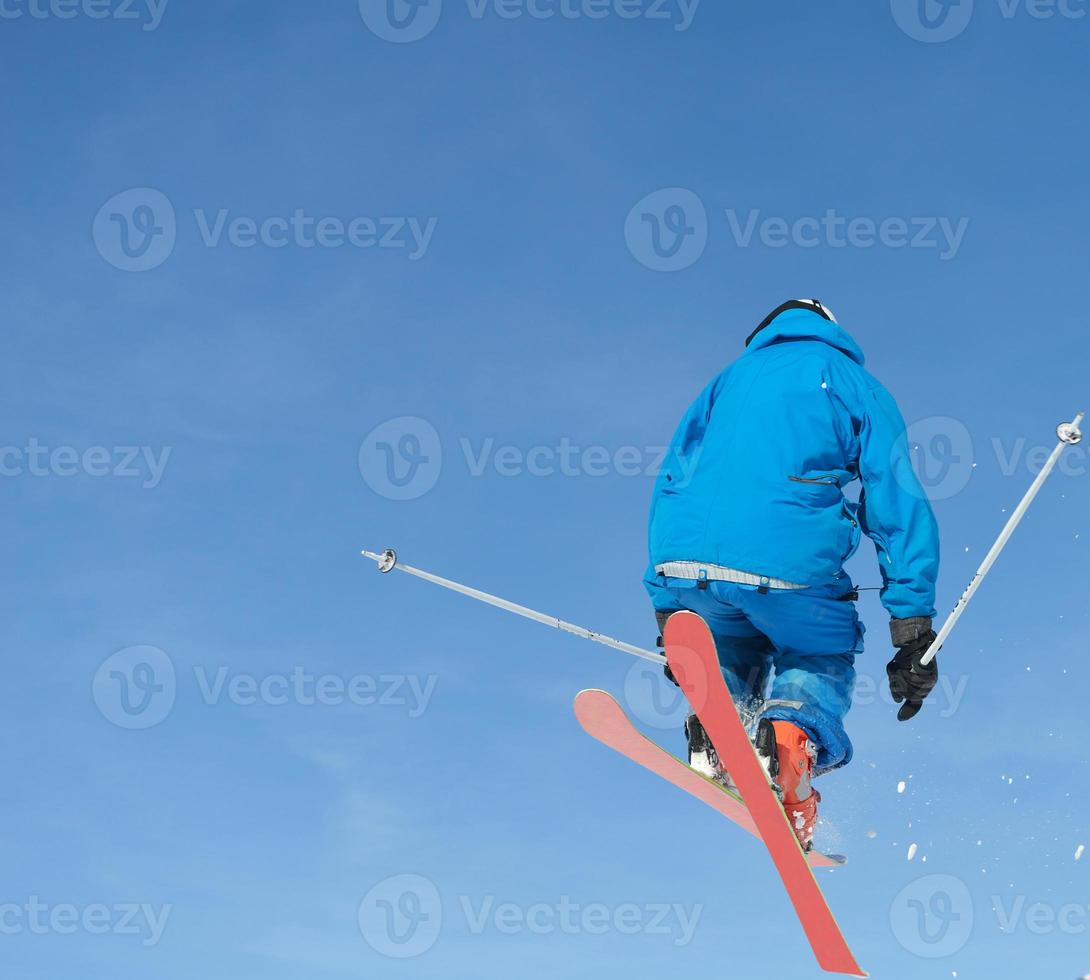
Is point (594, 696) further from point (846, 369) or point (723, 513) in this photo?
point (846, 369)

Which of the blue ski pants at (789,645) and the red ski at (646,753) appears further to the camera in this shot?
the red ski at (646,753)

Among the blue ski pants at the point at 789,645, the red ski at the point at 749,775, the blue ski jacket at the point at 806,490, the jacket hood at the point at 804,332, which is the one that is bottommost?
the red ski at the point at 749,775

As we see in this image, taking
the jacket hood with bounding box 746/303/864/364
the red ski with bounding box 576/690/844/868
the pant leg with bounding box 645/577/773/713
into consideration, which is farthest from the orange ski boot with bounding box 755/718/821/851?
the jacket hood with bounding box 746/303/864/364

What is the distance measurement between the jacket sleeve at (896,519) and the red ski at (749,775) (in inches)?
39.9

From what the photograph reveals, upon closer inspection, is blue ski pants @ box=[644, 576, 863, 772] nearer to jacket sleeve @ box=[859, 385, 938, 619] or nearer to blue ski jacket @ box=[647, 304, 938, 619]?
blue ski jacket @ box=[647, 304, 938, 619]

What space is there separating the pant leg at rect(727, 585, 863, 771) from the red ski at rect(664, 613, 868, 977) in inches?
12.1

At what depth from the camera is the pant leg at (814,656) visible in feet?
23.7

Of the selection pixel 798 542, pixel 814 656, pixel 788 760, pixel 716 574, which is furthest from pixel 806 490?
pixel 788 760

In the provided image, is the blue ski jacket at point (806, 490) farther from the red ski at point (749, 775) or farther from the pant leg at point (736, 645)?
the red ski at point (749, 775)

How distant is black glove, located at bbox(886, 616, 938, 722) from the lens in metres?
7.11

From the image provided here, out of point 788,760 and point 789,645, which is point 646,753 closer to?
point 788,760

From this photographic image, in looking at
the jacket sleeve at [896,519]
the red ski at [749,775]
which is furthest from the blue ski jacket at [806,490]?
the red ski at [749,775]

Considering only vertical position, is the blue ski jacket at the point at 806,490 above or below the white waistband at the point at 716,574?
above

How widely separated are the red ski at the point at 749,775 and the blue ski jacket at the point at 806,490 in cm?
47
